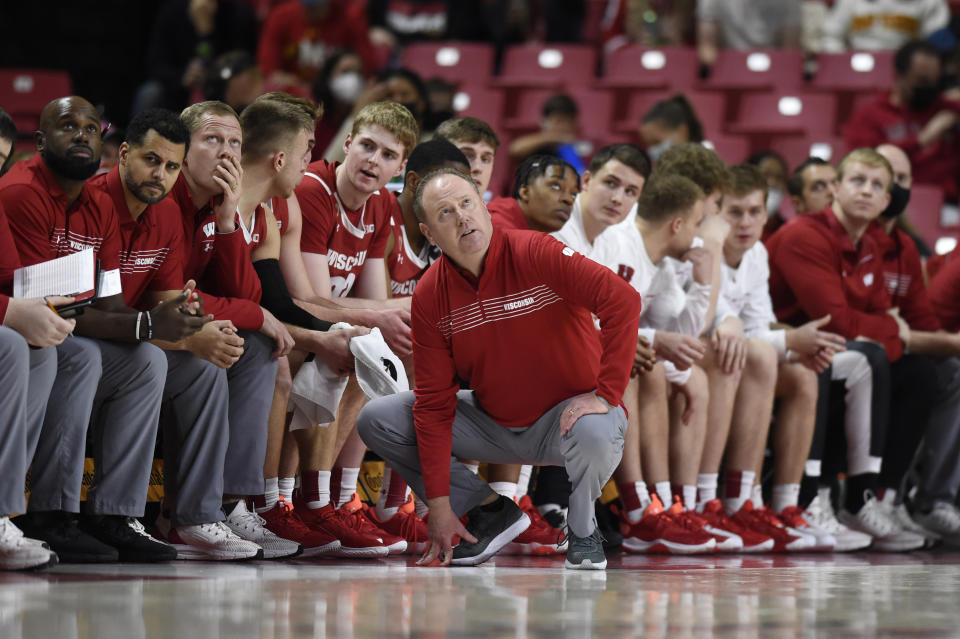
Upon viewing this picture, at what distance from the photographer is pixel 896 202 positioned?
6.65 metres

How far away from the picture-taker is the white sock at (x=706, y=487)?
5.74m

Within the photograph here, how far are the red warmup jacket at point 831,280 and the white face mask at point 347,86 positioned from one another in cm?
285

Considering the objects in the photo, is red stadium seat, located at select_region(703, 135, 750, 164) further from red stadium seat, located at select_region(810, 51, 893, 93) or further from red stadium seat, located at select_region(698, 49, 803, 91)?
red stadium seat, located at select_region(810, 51, 893, 93)

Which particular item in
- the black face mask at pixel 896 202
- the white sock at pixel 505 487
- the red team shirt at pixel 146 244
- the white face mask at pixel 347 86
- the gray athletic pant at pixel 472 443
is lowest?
the white sock at pixel 505 487

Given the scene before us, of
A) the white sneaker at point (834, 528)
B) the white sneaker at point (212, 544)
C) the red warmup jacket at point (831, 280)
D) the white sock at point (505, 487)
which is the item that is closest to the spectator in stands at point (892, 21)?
the red warmup jacket at point (831, 280)

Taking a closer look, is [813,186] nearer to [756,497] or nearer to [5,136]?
[756,497]

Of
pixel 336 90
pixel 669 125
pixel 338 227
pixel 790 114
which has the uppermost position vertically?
pixel 790 114

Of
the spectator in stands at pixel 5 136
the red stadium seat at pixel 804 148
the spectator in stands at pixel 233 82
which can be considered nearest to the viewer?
the spectator in stands at pixel 5 136

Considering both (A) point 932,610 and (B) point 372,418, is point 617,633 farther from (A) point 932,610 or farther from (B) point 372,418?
(B) point 372,418

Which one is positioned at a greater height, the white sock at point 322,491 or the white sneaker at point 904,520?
the white sock at point 322,491

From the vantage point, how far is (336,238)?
5.11 meters

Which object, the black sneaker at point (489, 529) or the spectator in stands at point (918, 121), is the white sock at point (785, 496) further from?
the spectator in stands at point (918, 121)

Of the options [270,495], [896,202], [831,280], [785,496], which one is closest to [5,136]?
[270,495]

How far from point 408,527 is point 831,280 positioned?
247 centimetres
